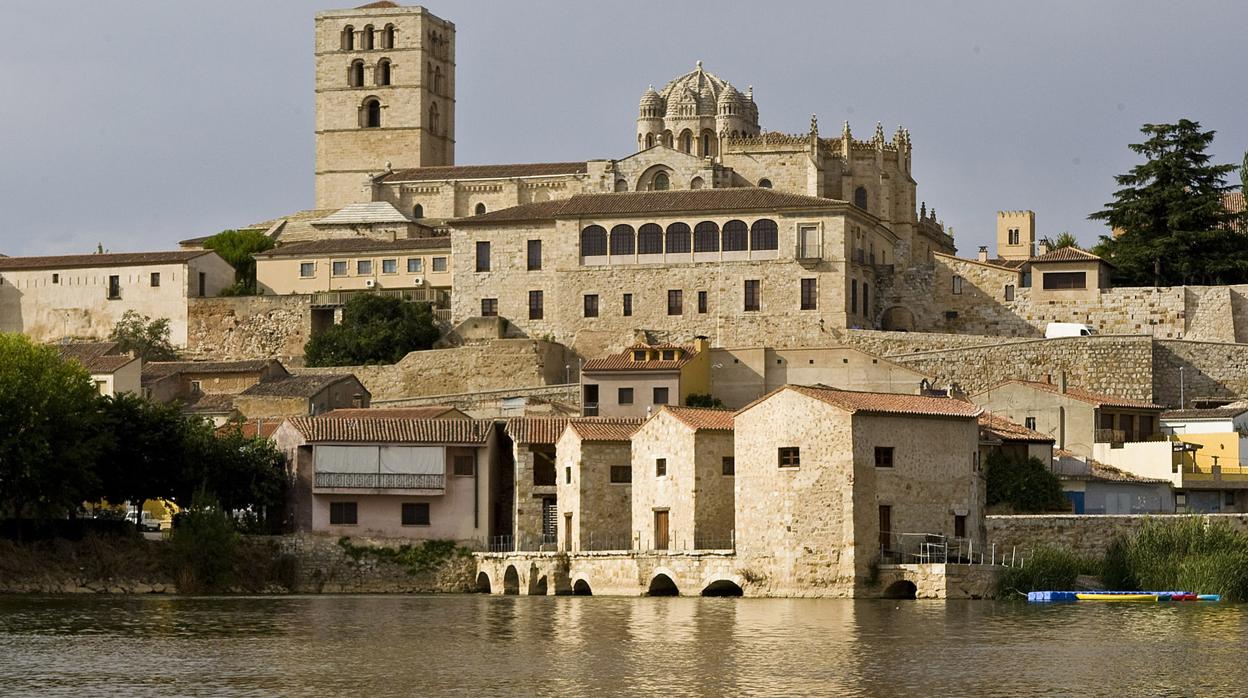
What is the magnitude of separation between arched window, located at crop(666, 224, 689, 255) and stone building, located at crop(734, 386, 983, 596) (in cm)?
2964

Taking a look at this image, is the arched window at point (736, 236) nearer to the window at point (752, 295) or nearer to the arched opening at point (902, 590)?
the window at point (752, 295)

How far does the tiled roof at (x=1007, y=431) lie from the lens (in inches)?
2116

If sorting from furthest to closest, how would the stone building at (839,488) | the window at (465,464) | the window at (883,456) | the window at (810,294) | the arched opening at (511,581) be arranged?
1. the window at (810,294)
2. the window at (465,464)
3. the arched opening at (511,581)
4. the window at (883,456)
5. the stone building at (839,488)

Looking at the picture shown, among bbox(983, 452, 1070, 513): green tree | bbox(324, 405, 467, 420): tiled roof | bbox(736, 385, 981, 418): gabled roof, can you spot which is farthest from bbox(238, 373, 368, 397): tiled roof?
bbox(983, 452, 1070, 513): green tree

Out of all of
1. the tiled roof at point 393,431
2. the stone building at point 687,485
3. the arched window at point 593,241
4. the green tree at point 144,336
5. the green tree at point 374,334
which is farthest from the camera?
the green tree at point 144,336

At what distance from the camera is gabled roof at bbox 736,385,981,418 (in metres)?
46.9

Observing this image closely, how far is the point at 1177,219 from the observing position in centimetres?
7931

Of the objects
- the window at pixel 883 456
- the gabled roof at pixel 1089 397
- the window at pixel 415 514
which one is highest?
the gabled roof at pixel 1089 397

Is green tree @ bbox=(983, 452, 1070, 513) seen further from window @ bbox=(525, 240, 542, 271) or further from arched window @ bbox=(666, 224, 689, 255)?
window @ bbox=(525, 240, 542, 271)

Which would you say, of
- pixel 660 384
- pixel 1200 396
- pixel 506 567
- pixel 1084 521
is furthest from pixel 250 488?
pixel 1200 396

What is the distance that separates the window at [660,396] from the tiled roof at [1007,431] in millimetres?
12040

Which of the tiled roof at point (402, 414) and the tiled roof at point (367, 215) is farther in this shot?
the tiled roof at point (367, 215)

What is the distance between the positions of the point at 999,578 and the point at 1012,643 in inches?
314

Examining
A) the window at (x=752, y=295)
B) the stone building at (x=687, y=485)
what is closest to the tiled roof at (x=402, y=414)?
the stone building at (x=687, y=485)
